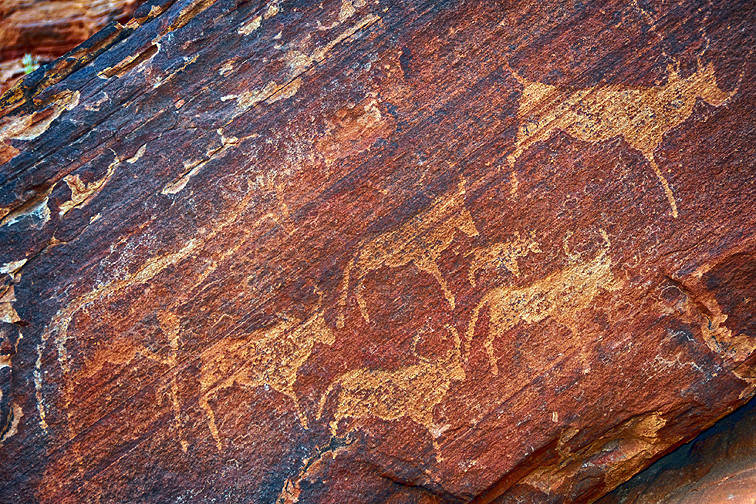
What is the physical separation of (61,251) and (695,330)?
2.34 meters

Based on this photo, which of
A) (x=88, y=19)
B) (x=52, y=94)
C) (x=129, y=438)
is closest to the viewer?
(x=129, y=438)

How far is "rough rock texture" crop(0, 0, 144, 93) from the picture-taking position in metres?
2.57

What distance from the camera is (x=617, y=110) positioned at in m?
1.88

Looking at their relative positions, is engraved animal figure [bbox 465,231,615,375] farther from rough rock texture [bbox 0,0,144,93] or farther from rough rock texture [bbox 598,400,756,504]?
rough rock texture [bbox 0,0,144,93]

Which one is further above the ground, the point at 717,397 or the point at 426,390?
the point at 426,390

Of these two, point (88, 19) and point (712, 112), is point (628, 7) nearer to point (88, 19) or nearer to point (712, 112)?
point (712, 112)

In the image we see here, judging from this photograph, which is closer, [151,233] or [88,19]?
[151,233]

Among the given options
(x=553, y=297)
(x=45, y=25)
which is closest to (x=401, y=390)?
(x=553, y=297)

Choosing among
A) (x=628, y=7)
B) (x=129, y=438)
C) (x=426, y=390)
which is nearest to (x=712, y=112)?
(x=628, y=7)

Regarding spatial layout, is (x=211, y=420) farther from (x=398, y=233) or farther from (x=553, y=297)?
(x=553, y=297)

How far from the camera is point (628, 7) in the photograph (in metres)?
1.88

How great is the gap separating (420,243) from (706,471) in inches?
57.3

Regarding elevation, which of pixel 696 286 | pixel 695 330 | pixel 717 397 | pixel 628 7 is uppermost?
pixel 628 7

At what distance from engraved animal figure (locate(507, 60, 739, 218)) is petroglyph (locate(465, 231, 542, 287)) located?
30 centimetres
